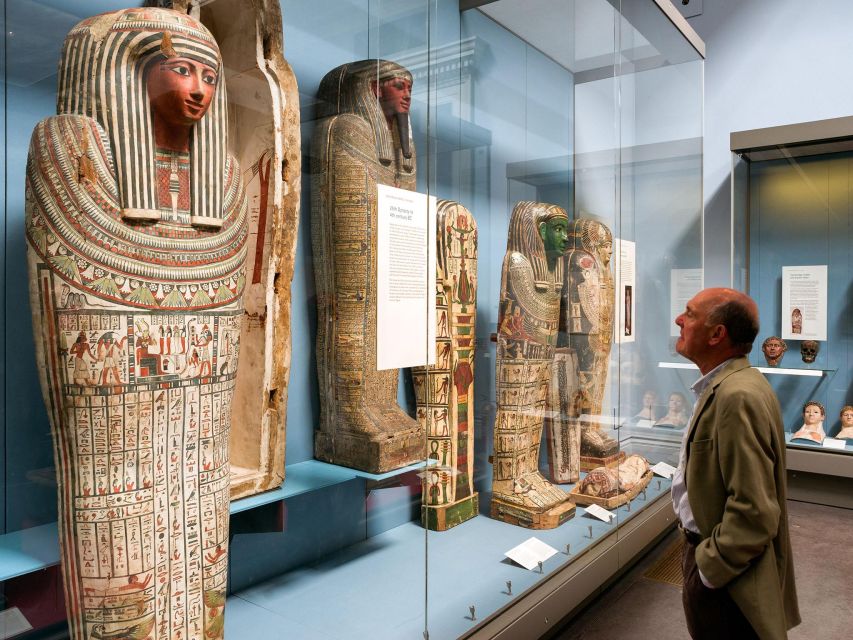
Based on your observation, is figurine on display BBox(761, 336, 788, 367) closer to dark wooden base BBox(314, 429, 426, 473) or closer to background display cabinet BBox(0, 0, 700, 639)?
background display cabinet BBox(0, 0, 700, 639)

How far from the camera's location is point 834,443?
5109 millimetres

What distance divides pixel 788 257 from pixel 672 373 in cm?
161

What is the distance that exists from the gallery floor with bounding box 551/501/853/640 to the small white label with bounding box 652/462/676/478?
0.39 metres

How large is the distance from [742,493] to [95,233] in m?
1.75

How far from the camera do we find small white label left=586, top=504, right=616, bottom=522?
11.4 ft

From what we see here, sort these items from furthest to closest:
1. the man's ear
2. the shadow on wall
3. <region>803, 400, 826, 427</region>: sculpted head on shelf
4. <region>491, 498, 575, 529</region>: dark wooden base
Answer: the shadow on wall, <region>803, 400, 826, 427</region>: sculpted head on shelf, <region>491, 498, 575, 529</region>: dark wooden base, the man's ear

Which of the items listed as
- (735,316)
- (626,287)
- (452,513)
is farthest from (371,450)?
(626,287)

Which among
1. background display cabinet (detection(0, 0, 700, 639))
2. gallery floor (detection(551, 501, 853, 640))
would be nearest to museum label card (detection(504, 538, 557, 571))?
background display cabinet (detection(0, 0, 700, 639))

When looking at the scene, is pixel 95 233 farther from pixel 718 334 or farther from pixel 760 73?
pixel 760 73

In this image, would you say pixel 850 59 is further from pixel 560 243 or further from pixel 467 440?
pixel 467 440

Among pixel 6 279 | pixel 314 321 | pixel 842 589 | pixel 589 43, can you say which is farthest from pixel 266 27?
pixel 842 589

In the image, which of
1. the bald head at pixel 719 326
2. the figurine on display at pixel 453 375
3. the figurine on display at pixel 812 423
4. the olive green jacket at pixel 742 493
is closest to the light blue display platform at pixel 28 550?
the figurine on display at pixel 453 375

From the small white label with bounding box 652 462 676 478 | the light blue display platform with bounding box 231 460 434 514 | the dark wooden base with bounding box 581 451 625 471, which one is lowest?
the small white label with bounding box 652 462 676 478

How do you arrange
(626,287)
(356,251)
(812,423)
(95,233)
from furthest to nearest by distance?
1. (812,423)
2. (626,287)
3. (356,251)
4. (95,233)
